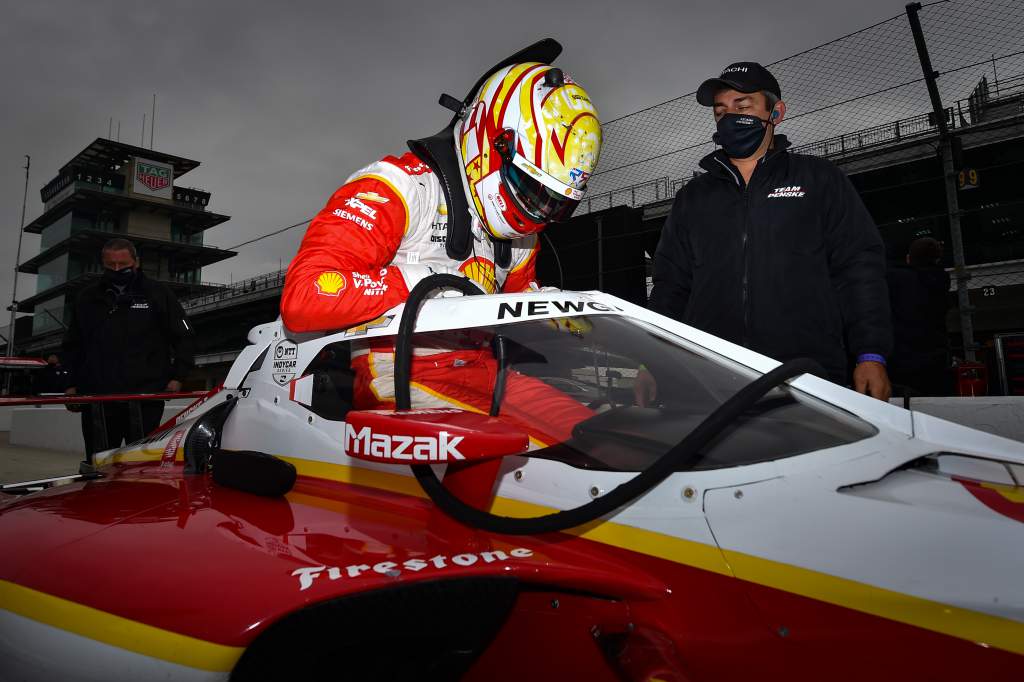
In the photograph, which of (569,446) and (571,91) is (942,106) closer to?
(571,91)

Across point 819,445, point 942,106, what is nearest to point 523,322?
point 819,445

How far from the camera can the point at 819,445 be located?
1.14 meters

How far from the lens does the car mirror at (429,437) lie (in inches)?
42.7

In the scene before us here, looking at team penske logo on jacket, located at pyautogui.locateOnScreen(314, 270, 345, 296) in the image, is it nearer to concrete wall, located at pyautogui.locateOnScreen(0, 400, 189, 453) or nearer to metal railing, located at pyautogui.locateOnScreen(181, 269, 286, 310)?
concrete wall, located at pyautogui.locateOnScreen(0, 400, 189, 453)

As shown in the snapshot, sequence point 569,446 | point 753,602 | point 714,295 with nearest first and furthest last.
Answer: point 753,602 → point 569,446 → point 714,295

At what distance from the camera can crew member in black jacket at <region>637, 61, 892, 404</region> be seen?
230 centimetres

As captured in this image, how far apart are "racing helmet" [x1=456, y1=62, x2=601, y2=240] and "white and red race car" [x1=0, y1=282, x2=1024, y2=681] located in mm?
866

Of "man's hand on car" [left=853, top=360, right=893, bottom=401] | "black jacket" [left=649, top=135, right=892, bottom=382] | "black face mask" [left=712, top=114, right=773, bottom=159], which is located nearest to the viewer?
"man's hand on car" [left=853, top=360, right=893, bottom=401]

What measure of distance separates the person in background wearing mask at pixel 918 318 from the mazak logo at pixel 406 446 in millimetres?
4234

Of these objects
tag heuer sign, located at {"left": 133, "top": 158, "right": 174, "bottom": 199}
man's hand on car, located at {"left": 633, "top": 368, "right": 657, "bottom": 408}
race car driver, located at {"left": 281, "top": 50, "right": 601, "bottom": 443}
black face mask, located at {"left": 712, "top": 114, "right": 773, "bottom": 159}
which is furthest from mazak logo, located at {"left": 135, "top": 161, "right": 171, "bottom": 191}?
man's hand on car, located at {"left": 633, "top": 368, "right": 657, "bottom": 408}

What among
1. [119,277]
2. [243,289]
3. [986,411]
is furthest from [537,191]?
[243,289]

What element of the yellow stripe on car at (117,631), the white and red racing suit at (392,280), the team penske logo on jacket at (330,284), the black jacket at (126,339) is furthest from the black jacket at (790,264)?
the black jacket at (126,339)

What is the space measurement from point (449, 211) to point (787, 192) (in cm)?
130

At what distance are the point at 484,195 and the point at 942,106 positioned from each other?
4.22 metres
